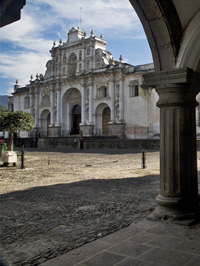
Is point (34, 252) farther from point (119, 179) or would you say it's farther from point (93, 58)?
point (93, 58)

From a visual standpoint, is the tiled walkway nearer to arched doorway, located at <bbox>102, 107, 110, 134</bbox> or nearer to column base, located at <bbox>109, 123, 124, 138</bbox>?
column base, located at <bbox>109, 123, 124, 138</bbox>

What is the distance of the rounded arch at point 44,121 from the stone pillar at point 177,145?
38.0m

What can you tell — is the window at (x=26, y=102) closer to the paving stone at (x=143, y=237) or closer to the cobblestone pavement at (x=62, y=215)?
the cobblestone pavement at (x=62, y=215)

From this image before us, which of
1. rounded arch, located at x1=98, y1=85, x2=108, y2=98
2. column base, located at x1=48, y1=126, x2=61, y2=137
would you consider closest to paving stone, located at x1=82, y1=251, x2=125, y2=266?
rounded arch, located at x1=98, y1=85, x2=108, y2=98

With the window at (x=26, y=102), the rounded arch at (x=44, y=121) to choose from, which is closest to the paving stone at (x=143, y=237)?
the rounded arch at (x=44, y=121)

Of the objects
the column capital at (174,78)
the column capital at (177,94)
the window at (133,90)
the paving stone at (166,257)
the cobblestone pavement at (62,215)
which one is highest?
the window at (133,90)

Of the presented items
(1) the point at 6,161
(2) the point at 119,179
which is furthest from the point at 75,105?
(2) the point at 119,179

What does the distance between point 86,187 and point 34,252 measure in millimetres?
4396

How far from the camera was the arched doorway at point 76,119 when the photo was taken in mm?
38938

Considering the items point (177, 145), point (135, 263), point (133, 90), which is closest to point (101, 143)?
point (133, 90)

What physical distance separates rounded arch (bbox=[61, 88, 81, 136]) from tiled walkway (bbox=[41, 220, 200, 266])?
35258 millimetres

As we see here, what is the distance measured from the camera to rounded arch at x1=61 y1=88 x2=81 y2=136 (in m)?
38.7

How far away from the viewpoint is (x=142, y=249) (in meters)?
3.09

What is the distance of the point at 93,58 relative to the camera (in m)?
35.6
